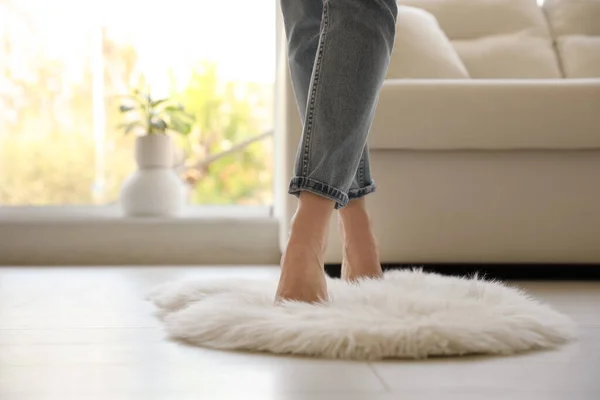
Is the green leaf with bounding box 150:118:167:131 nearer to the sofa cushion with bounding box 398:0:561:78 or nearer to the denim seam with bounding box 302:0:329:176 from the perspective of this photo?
the sofa cushion with bounding box 398:0:561:78

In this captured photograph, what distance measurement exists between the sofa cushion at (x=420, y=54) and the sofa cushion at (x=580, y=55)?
462mm

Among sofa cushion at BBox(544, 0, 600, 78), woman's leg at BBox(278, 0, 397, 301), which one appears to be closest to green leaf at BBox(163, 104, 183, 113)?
sofa cushion at BBox(544, 0, 600, 78)

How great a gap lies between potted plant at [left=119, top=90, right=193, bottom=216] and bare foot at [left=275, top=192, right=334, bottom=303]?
169cm

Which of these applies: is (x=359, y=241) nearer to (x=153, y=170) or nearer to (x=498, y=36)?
(x=153, y=170)

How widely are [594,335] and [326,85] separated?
0.54m

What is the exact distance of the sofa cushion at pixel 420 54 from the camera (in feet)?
8.42

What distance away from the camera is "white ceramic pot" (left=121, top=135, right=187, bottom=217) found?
2.88 meters

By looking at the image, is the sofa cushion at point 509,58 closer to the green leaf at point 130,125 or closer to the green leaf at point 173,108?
the green leaf at point 173,108

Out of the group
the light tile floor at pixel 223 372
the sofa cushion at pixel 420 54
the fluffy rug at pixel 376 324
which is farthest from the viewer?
the sofa cushion at pixel 420 54

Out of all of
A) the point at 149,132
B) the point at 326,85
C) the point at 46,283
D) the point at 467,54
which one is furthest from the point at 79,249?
the point at 326,85

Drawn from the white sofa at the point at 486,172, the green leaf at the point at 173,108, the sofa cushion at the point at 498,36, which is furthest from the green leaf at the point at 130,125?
the sofa cushion at the point at 498,36

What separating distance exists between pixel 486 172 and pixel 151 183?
3.95ft

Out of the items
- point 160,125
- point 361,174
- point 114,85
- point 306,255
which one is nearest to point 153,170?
point 160,125

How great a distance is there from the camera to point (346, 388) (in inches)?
33.6
